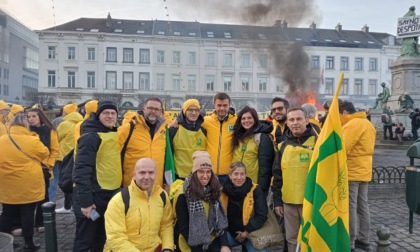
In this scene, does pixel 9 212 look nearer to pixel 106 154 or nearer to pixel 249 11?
pixel 106 154

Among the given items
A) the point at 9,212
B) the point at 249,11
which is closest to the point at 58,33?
the point at 249,11

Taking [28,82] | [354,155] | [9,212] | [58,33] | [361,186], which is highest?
[58,33]

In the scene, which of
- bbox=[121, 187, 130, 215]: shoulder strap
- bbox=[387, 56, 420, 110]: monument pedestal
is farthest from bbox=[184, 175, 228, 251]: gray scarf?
bbox=[387, 56, 420, 110]: monument pedestal

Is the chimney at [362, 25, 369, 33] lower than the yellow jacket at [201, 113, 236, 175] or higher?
higher

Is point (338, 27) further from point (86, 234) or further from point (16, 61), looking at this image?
point (86, 234)

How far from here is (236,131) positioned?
4684mm

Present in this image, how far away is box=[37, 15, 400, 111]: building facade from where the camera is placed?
52.7 meters

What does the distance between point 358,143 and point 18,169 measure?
4.75 m

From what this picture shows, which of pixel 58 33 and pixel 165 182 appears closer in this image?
pixel 165 182

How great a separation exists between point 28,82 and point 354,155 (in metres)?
74.6

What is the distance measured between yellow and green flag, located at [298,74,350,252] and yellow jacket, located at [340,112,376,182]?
4.32 feet

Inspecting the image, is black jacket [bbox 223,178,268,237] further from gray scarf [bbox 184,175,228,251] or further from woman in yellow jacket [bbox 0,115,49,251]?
woman in yellow jacket [bbox 0,115,49,251]

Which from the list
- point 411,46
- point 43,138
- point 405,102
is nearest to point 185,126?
point 43,138

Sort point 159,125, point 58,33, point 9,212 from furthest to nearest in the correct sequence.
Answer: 1. point 58,33
2. point 9,212
3. point 159,125
